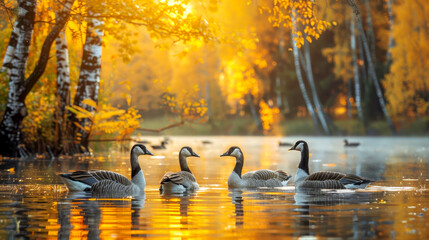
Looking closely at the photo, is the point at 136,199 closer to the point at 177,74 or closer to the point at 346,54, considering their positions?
the point at 346,54

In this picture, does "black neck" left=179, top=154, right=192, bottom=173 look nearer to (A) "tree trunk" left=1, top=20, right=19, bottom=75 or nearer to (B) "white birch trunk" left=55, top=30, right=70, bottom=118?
(A) "tree trunk" left=1, top=20, right=19, bottom=75

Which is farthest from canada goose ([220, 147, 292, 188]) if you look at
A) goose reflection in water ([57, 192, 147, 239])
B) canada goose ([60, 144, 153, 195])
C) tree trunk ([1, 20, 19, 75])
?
tree trunk ([1, 20, 19, 75])

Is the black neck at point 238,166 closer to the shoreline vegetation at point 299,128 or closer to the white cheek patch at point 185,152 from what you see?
the white cheek patch at point 185,152

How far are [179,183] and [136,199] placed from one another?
186cm

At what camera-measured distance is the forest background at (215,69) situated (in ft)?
76.7

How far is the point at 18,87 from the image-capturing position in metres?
26.6

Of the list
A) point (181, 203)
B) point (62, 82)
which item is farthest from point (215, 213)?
point (62, 82)

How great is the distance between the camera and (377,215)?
12.3 meters

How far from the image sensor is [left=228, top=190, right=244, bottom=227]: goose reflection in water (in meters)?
11.7

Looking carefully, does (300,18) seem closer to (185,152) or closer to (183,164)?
(185,152)

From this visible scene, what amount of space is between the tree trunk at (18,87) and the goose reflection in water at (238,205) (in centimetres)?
1077

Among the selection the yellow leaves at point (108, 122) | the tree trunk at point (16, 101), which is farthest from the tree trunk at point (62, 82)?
the tree trunk at point (16, 101)

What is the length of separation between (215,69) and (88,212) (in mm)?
73141

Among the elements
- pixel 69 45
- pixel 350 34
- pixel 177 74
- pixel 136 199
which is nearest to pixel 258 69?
pixel 350 34
